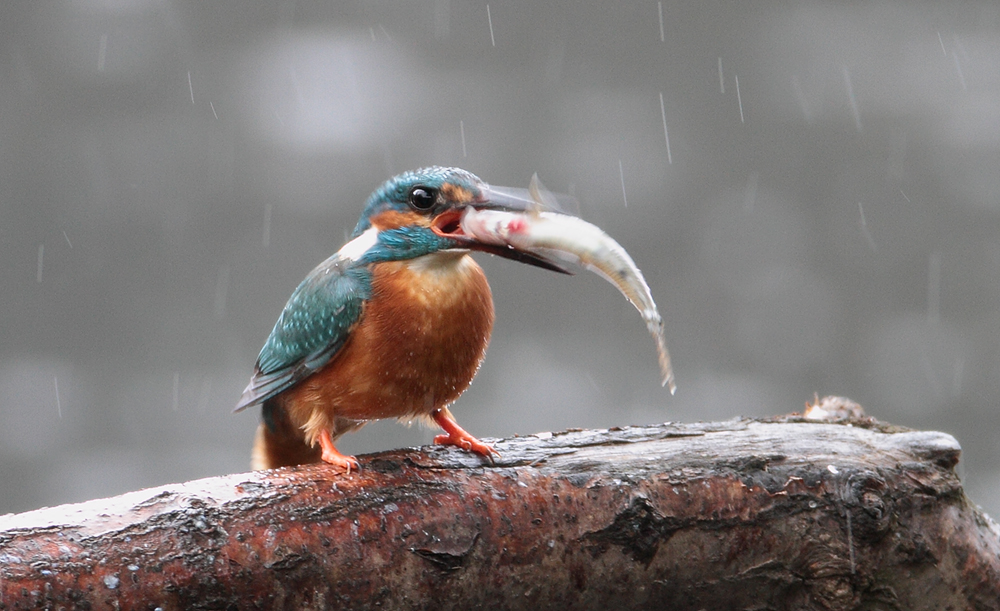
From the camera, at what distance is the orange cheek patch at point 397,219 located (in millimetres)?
2066

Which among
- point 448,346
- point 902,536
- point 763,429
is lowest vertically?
point 902,536

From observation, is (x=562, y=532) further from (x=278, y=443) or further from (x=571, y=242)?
(x=278, y=443)

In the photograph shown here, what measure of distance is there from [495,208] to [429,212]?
0.55ft

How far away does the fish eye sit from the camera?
2.03 metres

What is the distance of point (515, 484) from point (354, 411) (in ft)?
1.49

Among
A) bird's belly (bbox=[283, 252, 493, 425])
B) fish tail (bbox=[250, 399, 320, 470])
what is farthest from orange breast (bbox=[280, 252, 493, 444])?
fish tail (bbox=[250, 399, 320, 470])

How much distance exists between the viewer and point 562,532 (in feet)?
6.12

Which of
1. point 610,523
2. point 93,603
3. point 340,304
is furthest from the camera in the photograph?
point 340,304

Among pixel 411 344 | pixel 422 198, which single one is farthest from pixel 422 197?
pixel 411 344

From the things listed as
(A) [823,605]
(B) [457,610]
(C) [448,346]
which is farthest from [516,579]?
(A) [823,605]

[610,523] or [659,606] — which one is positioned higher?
[610,523]

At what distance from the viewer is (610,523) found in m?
1.89

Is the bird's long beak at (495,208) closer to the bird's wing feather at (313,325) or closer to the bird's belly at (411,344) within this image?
the bird's belly at (411,344)

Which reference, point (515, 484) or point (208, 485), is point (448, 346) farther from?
point (208, 485)
